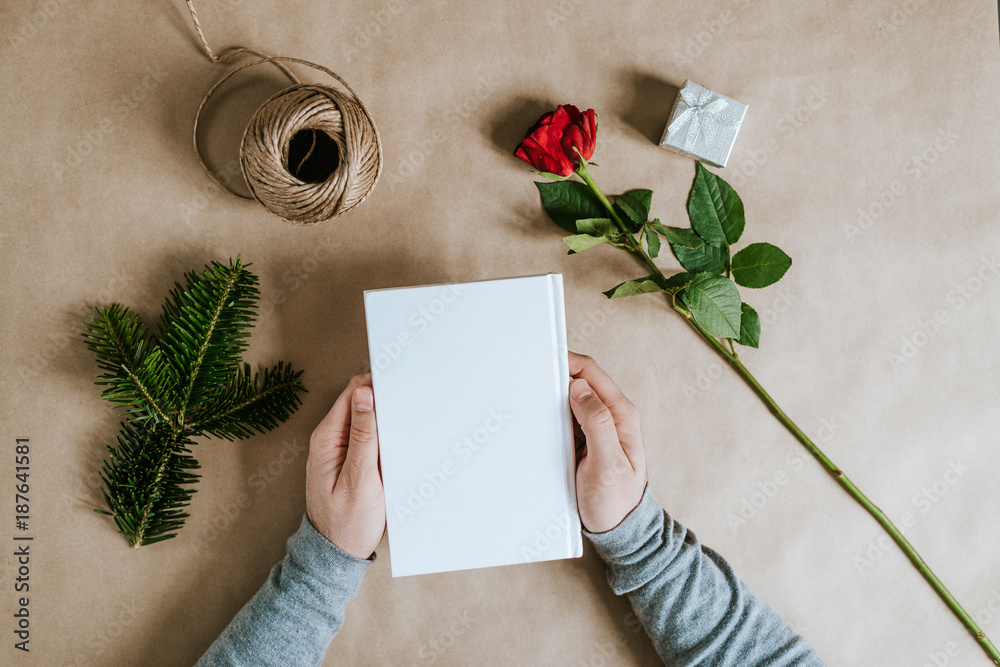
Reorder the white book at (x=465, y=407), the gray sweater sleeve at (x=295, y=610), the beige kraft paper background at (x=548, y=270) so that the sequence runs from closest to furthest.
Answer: the white book at (x=465, y=407)
the gray sweater sleeve at (x=295, y=610)
the beige kraft paper background at (x=548, y=270)

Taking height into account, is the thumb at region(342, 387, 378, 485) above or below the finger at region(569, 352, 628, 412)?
below

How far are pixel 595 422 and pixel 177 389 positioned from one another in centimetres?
64

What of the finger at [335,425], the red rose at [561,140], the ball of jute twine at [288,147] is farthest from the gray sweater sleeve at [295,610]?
the red rose at [561,140]

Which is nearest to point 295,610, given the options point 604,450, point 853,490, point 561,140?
point 604,450

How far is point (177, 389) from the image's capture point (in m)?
0.90

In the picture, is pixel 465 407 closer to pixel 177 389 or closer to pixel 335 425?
pixel 335 425

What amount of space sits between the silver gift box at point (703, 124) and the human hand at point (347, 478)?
67 centimetres

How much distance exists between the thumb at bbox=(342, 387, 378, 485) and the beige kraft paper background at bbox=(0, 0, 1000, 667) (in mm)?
217

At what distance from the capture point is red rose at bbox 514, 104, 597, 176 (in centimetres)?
93

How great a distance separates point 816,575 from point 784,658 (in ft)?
0.64

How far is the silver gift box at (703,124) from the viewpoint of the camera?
39.5 inches

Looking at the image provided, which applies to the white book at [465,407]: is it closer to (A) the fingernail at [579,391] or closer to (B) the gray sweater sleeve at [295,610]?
(A) the fingernail at [579,391]

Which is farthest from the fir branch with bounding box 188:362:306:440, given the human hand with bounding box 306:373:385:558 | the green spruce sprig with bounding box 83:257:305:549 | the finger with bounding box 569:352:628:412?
the finger with bounding box 569:352:628:412

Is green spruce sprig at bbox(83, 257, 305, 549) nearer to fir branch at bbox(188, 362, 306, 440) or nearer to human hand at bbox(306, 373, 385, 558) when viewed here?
fir branch at bbox(188, 362, 306, 440)
